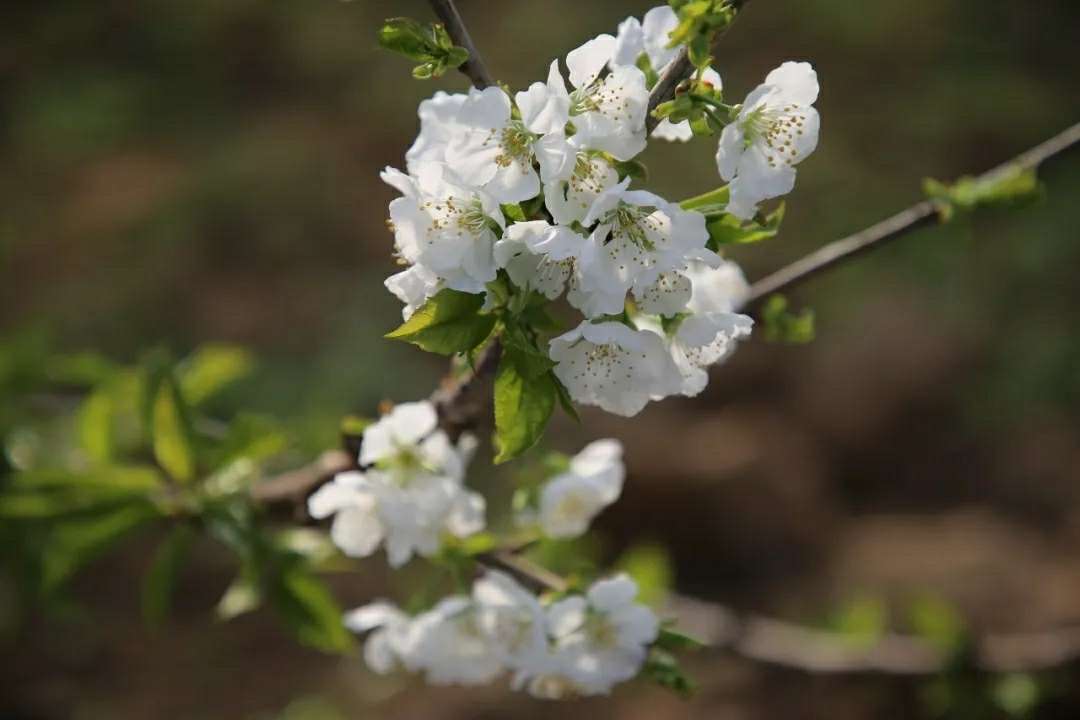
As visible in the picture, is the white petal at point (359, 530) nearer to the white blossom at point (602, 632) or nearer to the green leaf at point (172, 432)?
the white blossom at point (602, 632)

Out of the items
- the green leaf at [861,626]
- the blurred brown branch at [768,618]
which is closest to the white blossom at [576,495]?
the blurred brown branch at [768,618]

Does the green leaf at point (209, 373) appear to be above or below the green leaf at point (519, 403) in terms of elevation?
above

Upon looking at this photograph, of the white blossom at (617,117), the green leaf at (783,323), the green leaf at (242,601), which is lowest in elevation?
the green leaf at (242,601)

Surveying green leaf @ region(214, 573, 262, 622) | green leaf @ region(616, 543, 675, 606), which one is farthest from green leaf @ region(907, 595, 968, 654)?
green leaf @ region(214, 573, 262, 622)

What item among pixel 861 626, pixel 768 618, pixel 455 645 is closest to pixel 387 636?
pixel 455 645

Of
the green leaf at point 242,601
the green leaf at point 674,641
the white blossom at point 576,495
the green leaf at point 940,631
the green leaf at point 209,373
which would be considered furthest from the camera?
the green leaf at point 940,631

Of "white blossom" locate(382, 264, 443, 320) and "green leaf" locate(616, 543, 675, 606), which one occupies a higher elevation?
"green leaf" locate(616, 543, 675, 606)

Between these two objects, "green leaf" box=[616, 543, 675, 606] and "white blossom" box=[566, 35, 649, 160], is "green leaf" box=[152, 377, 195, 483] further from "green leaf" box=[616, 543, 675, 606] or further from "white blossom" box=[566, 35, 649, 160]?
"white blossom" box=[566, 35, 649, 160]
